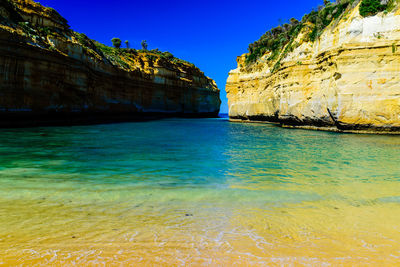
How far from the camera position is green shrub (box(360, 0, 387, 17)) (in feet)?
51.3

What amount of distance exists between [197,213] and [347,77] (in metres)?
16.6

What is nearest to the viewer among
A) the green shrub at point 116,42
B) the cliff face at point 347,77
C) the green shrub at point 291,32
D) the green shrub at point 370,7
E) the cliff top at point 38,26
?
the cliff face at point 347,77

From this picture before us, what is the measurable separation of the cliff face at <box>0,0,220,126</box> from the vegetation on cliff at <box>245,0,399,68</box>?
19.3 metres

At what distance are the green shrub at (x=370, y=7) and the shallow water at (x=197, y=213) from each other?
13.1 m

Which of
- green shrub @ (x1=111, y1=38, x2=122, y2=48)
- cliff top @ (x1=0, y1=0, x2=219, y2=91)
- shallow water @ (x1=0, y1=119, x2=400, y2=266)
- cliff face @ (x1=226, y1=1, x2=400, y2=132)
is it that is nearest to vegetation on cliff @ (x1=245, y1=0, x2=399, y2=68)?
cliff face @ (x1=226, y1=1, x2=400, y2=132)

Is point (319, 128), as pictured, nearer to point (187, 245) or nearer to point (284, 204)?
point (284, 204)

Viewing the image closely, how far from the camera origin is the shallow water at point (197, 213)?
2.53 meters

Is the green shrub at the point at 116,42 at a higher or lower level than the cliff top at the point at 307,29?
higher

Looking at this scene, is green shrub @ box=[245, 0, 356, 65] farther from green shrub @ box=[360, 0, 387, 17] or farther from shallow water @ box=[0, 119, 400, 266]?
shallow water @ box=[0, 119, 400, 266]

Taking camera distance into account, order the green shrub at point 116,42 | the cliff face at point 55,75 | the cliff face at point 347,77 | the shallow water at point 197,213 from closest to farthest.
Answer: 1. the shallow water at point 197,213
2. the cliff face at point 347,77
3. the cliff face at point 55,75
4. the green shrub at point 116,42

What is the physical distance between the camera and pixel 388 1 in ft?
51.1

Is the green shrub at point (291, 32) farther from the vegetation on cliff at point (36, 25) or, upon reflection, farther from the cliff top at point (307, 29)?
the vegetation on cliff at point (36, 25)

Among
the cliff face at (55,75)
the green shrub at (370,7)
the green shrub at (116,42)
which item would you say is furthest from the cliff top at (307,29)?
the green shrub at (116,42)

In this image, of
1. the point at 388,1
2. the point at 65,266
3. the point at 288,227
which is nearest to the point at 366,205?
the point at 288,227
